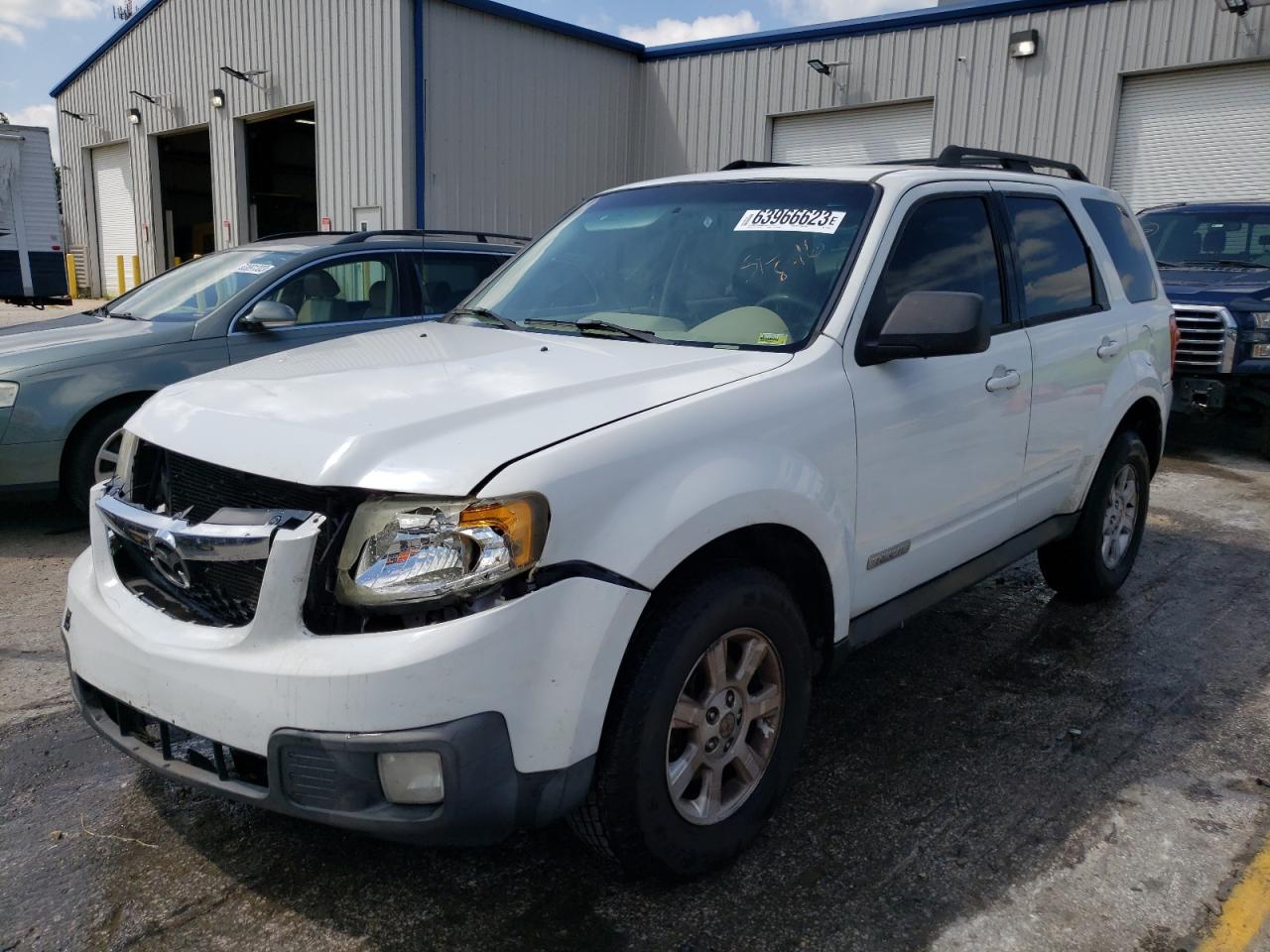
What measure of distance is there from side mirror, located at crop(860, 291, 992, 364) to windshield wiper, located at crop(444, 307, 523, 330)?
1289 millimetres

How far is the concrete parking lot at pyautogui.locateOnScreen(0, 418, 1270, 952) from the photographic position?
8.38 feet

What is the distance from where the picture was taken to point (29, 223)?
16.4 meters

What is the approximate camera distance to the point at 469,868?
110 inches

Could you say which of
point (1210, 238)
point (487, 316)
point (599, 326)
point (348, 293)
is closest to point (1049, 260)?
point (599, 326)

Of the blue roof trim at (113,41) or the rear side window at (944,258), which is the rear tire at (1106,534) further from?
the blue roof trim at (113,41)

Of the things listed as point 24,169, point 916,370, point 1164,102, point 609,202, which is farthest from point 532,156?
point 916,370

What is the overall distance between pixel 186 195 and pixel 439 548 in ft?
93.2

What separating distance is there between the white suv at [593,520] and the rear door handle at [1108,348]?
588 millimetres

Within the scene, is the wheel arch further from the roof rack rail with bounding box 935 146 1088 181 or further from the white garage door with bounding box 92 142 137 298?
the white garage door with bounding box 92 142 137 298

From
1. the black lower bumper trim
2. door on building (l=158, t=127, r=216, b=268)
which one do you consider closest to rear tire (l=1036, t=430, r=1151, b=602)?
the black lower bumper trim

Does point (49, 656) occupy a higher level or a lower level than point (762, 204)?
lower

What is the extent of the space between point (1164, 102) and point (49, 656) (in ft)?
46.0

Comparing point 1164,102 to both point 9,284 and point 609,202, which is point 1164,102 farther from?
point 9,284

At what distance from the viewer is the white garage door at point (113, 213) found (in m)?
24.2
